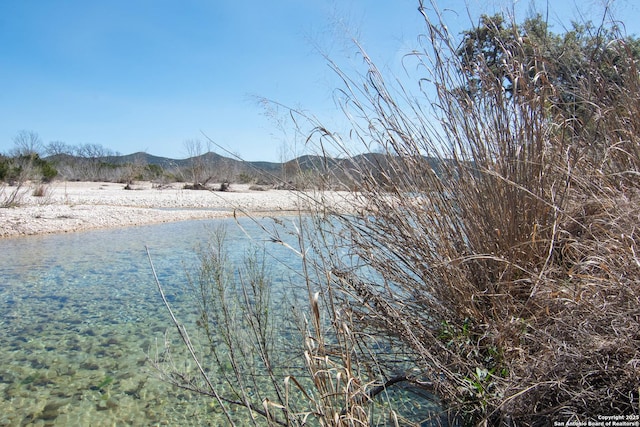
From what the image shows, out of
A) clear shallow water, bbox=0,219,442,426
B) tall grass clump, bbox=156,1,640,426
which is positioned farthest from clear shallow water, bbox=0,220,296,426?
tall grass clump, bbox=156,1,640,426

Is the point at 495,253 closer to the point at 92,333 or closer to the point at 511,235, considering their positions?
the point at 511,235

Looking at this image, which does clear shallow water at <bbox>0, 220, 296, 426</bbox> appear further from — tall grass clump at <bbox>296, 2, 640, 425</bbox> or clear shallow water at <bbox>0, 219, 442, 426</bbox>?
tall grass clump at <bbox>296, 2, 640, 425</bbox>

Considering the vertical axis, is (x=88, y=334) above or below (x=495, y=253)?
below

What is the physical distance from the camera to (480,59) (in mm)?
2092

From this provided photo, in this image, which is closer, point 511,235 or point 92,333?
point 511,235

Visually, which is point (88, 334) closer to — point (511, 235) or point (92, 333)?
point (92, 333)

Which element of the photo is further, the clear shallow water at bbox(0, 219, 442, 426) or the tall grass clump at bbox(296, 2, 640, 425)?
the clear shallow water at bbox(0, 219, 442, 426)

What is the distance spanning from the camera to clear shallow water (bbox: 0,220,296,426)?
9.48ft

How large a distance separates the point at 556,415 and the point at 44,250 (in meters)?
9.88

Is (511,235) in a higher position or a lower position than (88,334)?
higher

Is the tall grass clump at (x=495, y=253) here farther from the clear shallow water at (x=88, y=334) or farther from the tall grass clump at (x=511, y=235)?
the clear shallow water at (x=88, y=334)

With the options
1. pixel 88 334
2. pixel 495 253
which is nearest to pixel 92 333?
pixel 88 334

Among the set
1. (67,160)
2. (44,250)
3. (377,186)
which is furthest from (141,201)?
(67,160)

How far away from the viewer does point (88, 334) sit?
4277 millimetres
